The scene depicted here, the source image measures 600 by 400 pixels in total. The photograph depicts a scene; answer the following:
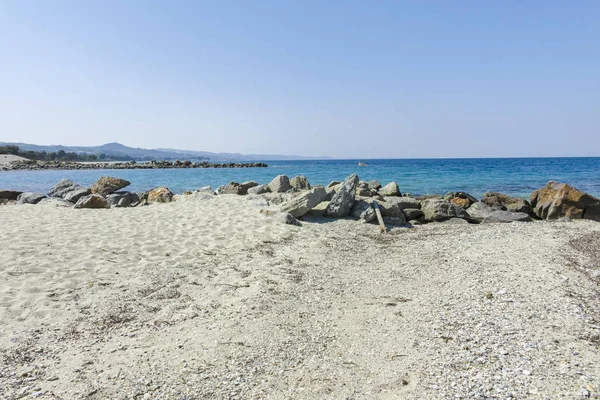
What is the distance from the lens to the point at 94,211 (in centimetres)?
1238

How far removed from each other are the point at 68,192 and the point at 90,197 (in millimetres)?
3972

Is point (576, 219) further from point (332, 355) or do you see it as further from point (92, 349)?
point (92, 349)

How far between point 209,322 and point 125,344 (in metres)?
1.01

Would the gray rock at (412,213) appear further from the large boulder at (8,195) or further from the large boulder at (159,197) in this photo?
the large boulder at (8,195)

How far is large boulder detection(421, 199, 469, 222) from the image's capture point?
40.3 ft

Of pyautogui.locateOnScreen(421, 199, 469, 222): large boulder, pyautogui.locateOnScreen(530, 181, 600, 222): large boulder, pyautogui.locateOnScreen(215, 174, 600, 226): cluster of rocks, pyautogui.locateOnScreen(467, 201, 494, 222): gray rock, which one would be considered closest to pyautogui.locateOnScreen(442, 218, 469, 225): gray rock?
pyautogui.locateOnScreen(215, 174, 600, 226): cluster of rocks

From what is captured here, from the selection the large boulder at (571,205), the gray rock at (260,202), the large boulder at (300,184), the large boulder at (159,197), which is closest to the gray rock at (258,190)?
the large boulder at (300,184)

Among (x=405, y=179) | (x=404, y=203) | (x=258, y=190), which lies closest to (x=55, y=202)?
(x=258, y=190)

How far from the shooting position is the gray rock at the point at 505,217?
12.3 meters

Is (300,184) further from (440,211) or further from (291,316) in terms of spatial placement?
(291,316)

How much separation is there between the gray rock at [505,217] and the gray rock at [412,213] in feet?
7.09

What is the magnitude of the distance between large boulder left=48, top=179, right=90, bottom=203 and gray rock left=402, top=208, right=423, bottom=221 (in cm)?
1376

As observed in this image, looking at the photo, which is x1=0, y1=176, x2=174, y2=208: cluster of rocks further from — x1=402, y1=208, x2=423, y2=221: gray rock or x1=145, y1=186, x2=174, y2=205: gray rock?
x1=402, y1=208, x2=423, y2=221: gray rock

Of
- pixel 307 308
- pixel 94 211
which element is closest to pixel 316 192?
pixel 307 308
